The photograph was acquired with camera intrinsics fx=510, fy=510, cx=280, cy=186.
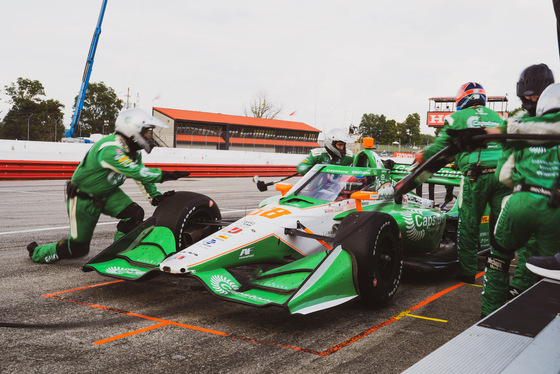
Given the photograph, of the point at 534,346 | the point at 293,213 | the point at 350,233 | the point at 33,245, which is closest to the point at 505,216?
the point at 350,233

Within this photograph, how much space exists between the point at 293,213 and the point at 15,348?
8.67 ft

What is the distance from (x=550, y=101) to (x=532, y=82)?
0.80m

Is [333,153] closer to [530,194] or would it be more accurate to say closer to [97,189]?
[97,189]

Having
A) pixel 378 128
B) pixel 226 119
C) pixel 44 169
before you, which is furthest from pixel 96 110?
pixel 44 169

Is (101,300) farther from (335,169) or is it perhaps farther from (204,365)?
(335,169)

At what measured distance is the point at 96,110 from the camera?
71375 millimetres

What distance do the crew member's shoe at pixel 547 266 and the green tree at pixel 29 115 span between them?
63.8 metres

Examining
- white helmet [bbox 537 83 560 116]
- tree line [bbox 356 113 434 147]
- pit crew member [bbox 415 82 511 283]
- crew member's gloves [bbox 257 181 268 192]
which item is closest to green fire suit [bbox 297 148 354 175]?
crew member's gloves [bbox 257 181 268 192]

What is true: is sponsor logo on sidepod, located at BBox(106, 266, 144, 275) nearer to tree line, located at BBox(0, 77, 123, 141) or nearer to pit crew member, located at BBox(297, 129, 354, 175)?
pit crew member, located at BBox(297, 129, 354, 175)

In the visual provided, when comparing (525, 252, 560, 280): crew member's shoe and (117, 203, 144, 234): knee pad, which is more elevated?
(525, 252, 560, 280): crew member's shoe

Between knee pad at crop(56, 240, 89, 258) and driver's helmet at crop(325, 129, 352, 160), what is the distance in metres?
3.49

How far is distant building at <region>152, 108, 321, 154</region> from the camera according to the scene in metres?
51.3

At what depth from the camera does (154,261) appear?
4473 mm

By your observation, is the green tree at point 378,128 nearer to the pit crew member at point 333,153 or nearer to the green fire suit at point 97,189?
the pit crew member at point 333,153
